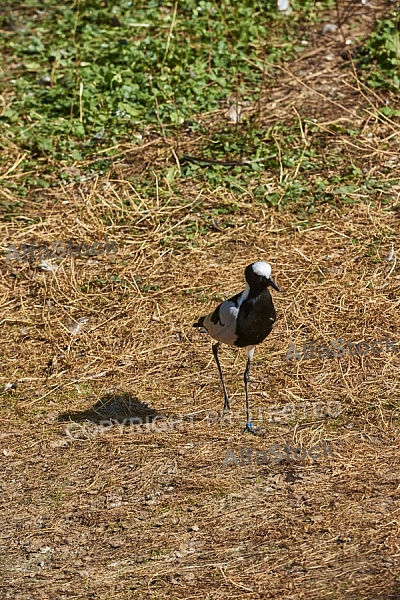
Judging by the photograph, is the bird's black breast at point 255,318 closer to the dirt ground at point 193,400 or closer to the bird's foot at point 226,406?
the bird's foot at point 226,406

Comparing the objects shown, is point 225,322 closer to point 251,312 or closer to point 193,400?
point 251,312

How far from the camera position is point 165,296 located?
7055 mm

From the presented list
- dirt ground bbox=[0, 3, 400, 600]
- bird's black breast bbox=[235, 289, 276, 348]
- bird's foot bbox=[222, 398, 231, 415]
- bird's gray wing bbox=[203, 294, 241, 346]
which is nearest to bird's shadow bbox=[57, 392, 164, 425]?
dirt ground bbox=[0, 3, 400, 600]

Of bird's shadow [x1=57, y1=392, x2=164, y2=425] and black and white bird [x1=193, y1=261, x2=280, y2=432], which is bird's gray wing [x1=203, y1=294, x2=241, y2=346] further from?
bird's shadow [x1=57, y1=392, x2=164, y2=425]

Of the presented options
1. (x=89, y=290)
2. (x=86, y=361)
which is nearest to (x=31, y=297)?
(x=89, y=290)

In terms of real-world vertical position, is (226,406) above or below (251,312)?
below

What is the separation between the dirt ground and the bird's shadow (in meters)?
0.01

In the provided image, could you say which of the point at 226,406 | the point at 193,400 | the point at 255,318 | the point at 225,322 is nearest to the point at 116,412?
Answer: the point at 193,400

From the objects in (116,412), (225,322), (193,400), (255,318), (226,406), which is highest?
(255,318)

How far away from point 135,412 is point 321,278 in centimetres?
195

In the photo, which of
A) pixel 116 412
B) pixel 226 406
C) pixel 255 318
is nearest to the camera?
pixel 255 318

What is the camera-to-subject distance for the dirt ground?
4516mm

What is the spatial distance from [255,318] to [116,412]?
1.21 metres

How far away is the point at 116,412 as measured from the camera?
5.92m
